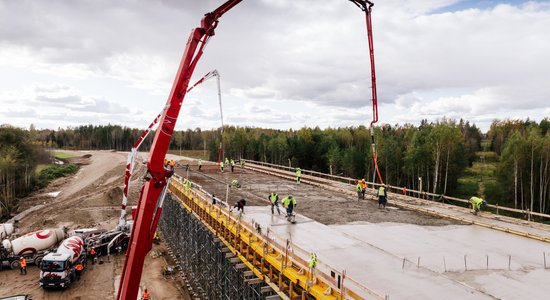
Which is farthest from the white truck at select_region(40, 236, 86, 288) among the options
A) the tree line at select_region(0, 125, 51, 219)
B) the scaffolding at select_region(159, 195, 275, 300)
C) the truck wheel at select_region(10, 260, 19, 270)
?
the tree line at select_region(0, 125, 51, 219)

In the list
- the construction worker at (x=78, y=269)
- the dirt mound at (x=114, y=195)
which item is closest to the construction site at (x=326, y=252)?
the construction worker at (x=78, y=269)

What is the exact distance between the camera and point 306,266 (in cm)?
1078

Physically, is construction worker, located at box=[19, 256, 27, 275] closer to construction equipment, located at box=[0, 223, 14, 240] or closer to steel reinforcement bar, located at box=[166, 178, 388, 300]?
construction equipment, located at box=[0, 223, 14, 240]

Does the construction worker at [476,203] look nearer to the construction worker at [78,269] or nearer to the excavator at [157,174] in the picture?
the excavator at [157,174]

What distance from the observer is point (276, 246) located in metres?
12.8

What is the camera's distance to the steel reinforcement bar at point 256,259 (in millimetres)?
9984

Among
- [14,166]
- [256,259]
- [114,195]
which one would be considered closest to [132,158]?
[256,259]

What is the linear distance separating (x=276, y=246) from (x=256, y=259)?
207cm

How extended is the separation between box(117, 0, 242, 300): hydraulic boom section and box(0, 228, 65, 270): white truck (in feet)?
79.9

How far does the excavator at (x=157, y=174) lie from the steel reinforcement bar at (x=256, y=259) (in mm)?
4118

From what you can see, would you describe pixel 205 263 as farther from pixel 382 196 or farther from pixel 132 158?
pixel 382 196

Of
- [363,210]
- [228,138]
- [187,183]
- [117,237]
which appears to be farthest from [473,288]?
[228,138]

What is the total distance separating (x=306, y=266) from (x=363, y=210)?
12.3 m

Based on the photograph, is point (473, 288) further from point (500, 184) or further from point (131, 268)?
point (500, 184)
